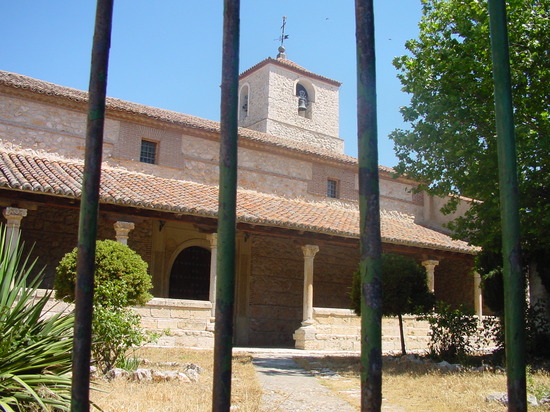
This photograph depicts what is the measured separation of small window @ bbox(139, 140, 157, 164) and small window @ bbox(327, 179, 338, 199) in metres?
5.79

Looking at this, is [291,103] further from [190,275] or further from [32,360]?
[32,360]

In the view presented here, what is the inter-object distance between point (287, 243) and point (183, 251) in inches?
113

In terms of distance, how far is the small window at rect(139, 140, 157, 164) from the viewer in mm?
15281

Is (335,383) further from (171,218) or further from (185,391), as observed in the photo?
(171,218)

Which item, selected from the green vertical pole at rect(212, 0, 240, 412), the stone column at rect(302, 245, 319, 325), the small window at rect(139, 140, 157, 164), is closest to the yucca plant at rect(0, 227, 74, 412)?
the green vertical pole at rect(212, 0, 240, 412)

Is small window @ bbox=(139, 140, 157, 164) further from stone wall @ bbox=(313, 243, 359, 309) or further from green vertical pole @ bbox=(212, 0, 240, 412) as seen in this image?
green vertical pole @ bbox=(212, 0, 240, 412)

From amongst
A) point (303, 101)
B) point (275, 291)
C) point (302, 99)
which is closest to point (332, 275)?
point (275, 291)

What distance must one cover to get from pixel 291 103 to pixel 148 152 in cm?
1126

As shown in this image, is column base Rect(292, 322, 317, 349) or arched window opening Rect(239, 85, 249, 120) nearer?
column base Rect(292, 322, 317, 349)

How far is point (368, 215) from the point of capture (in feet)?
7.05

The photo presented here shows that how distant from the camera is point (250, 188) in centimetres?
1630

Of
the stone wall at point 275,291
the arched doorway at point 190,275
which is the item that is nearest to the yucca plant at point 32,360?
the arched doorway at point 190,275

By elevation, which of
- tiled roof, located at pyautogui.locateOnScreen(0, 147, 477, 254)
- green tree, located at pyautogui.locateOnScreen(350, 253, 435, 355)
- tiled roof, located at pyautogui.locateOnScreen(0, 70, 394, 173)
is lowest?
green tree, located at pyautogui.locateOnScreen(350, 253, 435, 355)

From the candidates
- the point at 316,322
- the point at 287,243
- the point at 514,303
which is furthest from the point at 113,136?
the point at 514,303
